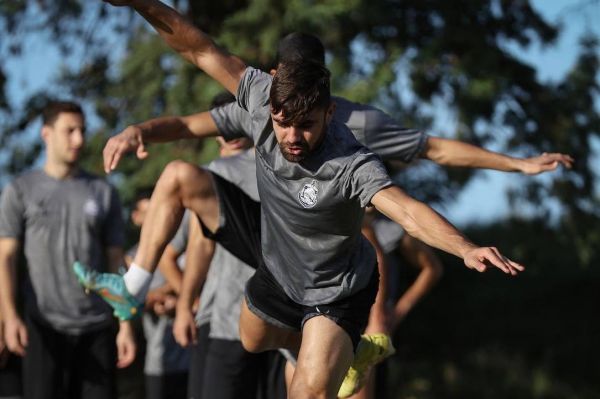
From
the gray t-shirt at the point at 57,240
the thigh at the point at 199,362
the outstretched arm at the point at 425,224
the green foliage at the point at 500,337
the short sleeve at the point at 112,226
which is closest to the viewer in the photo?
the outstretched arm at the point at 425,224

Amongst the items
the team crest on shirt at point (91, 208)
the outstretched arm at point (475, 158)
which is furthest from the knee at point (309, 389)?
the team crest on shirt at point (91, 208)

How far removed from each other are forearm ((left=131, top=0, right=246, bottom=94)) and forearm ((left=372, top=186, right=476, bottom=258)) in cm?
120

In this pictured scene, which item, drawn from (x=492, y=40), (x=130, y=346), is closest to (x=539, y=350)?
(x=492, y=40)

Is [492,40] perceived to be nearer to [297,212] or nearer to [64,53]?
[64,53]

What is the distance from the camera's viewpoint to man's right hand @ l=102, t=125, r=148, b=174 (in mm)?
4934

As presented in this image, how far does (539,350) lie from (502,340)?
0.59 m

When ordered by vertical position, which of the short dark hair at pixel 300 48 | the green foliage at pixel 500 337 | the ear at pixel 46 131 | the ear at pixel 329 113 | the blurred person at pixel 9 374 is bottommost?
the green foliage at pixel 500 337

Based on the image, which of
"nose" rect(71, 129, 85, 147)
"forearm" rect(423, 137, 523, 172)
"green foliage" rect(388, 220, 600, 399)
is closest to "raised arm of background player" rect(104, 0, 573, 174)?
"forearm" rect(423, 137, 523, 172)

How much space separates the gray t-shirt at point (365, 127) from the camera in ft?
18.0

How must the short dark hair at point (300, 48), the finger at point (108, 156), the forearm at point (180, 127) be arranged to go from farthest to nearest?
the short dark hair at point (300, 48)
the forearm at point (180, 127)
the finger at point (108, 156)

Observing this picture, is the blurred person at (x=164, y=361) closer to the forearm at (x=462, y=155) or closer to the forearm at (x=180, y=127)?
the forearm at (x=180, y=127)

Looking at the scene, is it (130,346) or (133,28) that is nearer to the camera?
(130,346)

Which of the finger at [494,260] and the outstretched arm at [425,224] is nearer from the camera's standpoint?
the finger at [494,260]

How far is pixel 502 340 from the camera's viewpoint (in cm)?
1709
